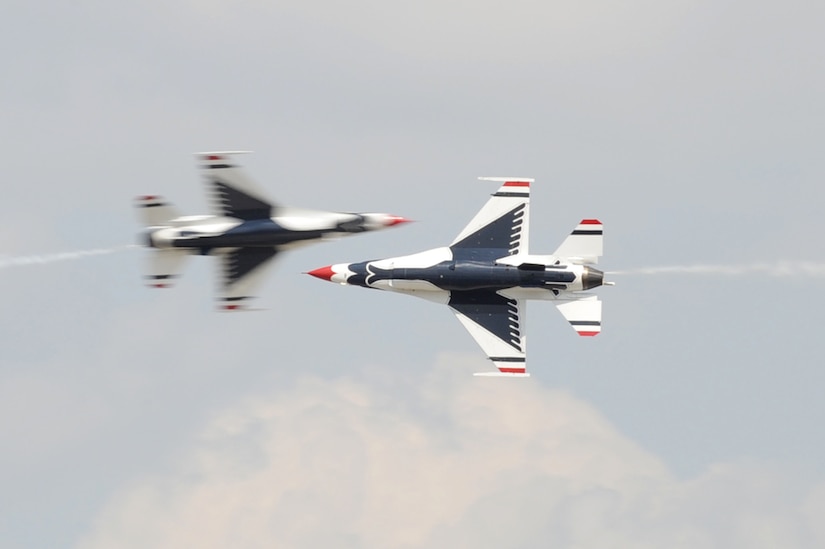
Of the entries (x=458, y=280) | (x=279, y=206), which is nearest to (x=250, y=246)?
(x=279, y=206)

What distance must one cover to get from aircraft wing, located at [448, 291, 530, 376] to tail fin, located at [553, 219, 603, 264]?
145 inches

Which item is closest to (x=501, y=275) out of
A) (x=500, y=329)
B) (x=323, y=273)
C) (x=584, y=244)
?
(x=500, y=329)

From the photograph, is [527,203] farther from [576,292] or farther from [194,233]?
[194,233]

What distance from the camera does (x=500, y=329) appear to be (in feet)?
367

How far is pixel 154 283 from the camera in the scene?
112 meters

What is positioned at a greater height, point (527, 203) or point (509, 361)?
point (527, 203)

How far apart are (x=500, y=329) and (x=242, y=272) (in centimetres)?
1318

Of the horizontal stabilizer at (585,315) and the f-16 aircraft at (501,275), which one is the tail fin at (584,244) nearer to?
the f-16 aircraft at (501,275)

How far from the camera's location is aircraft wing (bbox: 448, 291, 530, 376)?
11175 centimetres

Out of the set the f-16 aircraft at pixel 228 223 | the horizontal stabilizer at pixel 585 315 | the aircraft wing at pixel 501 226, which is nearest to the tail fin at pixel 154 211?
the f-16 aircraft at pixel 228 223

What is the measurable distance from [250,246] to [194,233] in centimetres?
290

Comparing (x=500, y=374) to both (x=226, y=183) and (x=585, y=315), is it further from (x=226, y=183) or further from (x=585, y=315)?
(x=226, y=183)

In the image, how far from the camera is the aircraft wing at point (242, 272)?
113m

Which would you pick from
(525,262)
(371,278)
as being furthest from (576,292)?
(371,278)
